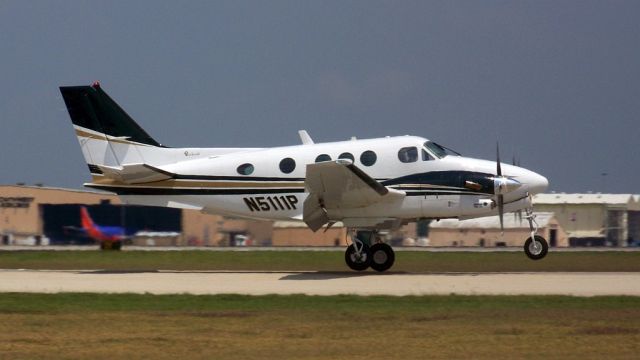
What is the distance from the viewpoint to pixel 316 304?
21.6 m

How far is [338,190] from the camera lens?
27750 mm

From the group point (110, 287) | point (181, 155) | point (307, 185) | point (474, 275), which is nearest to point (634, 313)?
point (474, 275)

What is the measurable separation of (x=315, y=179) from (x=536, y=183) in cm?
603

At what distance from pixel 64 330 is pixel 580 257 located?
77.0 feet

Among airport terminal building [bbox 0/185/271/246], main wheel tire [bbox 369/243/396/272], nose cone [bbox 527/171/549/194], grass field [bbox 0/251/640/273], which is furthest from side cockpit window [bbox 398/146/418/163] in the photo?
airport terminal building [bbox 0/185/271/246]

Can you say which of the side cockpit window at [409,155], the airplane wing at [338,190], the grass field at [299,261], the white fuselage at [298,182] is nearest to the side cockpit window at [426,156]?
the white fuselage at [298,182]

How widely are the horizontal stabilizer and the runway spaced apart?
272cm

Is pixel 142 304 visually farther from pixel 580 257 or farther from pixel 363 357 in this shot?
pixel 580 257

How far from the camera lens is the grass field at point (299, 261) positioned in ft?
105

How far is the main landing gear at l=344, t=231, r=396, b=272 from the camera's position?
2847 cm

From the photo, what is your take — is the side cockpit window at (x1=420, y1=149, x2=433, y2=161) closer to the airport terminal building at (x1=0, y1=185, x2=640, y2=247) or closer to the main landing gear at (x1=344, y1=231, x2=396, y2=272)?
the main landing gear at (x1=344, y1=231, x2=396, y2=272)

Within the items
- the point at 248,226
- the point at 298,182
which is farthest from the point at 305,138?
the point at 248,226

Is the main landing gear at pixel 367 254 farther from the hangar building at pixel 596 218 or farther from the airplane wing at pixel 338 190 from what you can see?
the hangar building at pixel 596 218

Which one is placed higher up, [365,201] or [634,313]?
[365,201]
